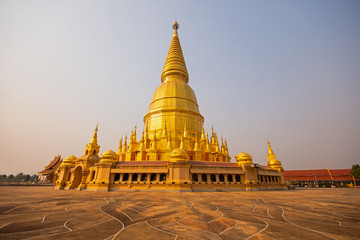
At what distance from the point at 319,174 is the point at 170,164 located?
1734 inches

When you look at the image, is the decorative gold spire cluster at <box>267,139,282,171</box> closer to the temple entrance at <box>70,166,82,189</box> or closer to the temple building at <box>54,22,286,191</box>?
the temple building at <box>54,22,286,191</box>

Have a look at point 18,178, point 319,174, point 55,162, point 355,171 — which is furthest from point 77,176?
point 18,178

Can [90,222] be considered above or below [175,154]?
below

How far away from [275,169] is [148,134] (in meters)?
21.9

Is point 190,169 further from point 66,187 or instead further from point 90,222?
point 66,187

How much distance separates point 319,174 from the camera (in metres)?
42.8

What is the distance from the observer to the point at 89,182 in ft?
65.7

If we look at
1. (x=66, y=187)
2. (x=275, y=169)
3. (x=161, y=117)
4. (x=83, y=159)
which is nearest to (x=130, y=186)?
(x=83, y=159)

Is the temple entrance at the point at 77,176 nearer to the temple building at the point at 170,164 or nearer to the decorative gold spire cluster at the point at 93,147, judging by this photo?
the temple building at the point at 170,164

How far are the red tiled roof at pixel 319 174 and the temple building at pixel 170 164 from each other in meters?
23.5

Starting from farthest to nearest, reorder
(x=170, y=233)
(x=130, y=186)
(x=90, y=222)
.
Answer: (x=130, y=186) → (x=90, y=222) → (x=170, y=233)

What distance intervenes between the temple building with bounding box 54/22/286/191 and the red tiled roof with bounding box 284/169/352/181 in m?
23.5

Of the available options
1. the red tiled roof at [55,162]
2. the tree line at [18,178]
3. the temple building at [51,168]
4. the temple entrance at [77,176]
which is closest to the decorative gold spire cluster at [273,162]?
the temple entrance at [77,176]

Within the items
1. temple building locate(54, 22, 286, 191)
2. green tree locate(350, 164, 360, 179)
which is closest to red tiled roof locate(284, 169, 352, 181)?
green tree locate(350, 164, 360, 179)
